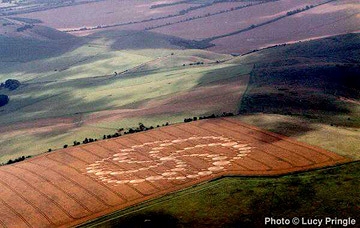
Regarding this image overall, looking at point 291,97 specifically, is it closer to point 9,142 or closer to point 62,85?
point 9,142

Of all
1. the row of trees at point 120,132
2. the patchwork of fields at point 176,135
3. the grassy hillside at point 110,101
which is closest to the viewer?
the patchwork of fields at point 176,135

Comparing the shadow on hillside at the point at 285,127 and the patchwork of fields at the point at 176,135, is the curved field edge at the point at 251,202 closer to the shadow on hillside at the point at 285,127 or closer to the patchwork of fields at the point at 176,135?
the patchwork of fields at the point at 176,135

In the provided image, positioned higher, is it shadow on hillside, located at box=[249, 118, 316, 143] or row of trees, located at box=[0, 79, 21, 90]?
row of trees, located at box=[0, 79, 21, 90]

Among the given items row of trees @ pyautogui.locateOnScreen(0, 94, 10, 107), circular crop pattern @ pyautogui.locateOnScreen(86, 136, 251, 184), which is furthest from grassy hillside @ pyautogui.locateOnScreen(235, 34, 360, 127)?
row of trees @ pyautogui.locateOnScreen(0, 94, 10, 107)

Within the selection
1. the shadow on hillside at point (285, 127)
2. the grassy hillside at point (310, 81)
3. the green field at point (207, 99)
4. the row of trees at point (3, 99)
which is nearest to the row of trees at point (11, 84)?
the green field at point (207, 99)

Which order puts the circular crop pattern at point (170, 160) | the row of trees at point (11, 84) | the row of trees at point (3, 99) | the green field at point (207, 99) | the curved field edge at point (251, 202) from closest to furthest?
the curved field edge at point (251, 202)
the circular crop pattern at point (170, 160)
the green field at point (207, 99)
the row of trees at point (3, 99)
the row of trees at point (11, 84)

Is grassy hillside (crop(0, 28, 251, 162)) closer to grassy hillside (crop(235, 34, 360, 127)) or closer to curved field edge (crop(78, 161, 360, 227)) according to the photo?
grassy hillside (crop(235, 34, 360, 127))

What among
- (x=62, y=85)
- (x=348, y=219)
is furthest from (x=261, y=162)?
(x=62, y=85)

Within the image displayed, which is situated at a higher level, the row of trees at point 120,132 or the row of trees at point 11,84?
the row of trees at point 11,84
